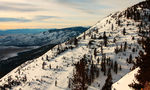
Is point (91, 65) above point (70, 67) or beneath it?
above

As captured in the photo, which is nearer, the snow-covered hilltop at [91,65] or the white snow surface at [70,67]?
the snow-covered hilltop at [91,65]

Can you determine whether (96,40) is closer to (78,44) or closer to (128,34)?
(78,44)

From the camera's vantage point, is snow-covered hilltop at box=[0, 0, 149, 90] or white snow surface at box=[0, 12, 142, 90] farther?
white snow surface at box=[0, 12, 142, 90]

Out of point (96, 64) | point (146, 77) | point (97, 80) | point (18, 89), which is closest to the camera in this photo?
point (146, 77)

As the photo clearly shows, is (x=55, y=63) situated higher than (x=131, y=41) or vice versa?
(x=131, y=41)

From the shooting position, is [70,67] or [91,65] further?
[70,67]

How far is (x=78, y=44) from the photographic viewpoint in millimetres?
182625

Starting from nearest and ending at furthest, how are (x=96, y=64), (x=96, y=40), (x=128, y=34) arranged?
(x=96, y=64) → (x=128, y=34) → (x=96, y=40)

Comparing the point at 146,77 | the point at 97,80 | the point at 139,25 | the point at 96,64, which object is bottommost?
the point at 97,80

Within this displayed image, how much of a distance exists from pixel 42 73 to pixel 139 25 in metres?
134

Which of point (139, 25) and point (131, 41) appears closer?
point (131, 41)

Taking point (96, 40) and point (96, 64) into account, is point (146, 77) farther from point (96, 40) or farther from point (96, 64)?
point (96, 40)

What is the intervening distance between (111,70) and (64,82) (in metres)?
39.6

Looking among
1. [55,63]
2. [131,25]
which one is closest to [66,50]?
[55,63]
